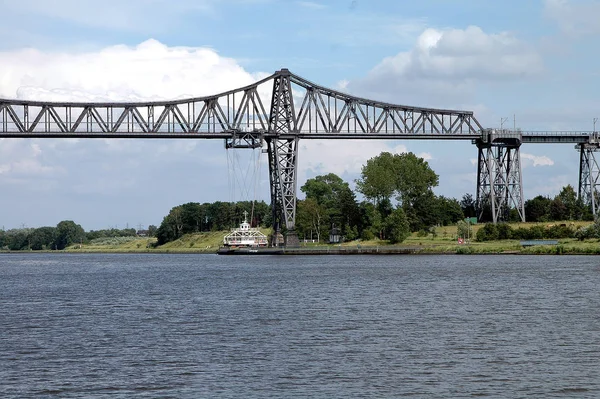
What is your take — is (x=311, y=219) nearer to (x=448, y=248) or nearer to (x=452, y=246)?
(x=452, y=246)

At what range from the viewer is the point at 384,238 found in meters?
150

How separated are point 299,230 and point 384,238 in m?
19.2

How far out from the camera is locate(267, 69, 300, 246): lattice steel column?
12938 cm

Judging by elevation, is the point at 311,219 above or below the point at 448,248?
above

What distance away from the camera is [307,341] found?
3603 centimetres

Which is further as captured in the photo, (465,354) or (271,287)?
(271,287)

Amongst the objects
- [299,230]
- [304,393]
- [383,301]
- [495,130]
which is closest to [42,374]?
[304,393]

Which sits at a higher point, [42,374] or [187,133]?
[187,133]

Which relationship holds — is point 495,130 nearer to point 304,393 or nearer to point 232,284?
point 232,284

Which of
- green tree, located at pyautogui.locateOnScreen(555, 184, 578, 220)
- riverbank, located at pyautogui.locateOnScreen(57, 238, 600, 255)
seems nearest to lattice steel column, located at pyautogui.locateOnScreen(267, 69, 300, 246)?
riverbank, located at pyautogui.locateOnScreen(57, 238, 600, 255)

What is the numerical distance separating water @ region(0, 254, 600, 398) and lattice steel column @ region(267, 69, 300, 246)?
6435 centimetres

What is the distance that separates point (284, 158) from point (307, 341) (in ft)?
311

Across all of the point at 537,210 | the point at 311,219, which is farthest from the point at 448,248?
the point at 311,219

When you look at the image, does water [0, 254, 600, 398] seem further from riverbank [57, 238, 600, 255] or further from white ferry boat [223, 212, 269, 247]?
white ferry boat [223, 212, 269, 247]
